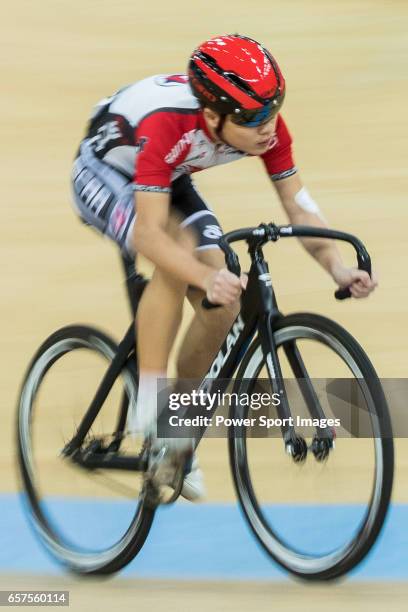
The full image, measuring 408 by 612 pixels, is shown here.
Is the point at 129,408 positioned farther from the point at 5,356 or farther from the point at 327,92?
the point at 327,92

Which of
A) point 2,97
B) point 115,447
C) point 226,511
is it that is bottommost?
point 2,97

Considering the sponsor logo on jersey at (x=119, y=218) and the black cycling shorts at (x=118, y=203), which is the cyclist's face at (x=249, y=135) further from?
the sponsor logo on jersey at (x=119, y=218)

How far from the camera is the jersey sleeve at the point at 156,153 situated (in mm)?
3582

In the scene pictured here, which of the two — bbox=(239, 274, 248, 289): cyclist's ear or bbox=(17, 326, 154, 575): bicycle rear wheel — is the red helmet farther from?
bbox=(17, 326, 154, 575): bicycle rear wheel

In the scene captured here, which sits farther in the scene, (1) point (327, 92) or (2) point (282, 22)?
(2) point (282, 22)

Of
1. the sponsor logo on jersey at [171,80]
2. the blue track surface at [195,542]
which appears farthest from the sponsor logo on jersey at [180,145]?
the blue track surface at [195,542]

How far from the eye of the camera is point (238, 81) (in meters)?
3.48

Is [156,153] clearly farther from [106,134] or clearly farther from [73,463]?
[73,463]

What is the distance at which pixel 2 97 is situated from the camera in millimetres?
9320

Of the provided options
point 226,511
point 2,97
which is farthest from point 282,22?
point 226,511

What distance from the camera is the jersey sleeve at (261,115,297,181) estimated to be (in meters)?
3.76

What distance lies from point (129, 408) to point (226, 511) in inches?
28.3

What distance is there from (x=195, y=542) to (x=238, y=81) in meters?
1.52

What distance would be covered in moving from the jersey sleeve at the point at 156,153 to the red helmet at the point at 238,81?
127mm
